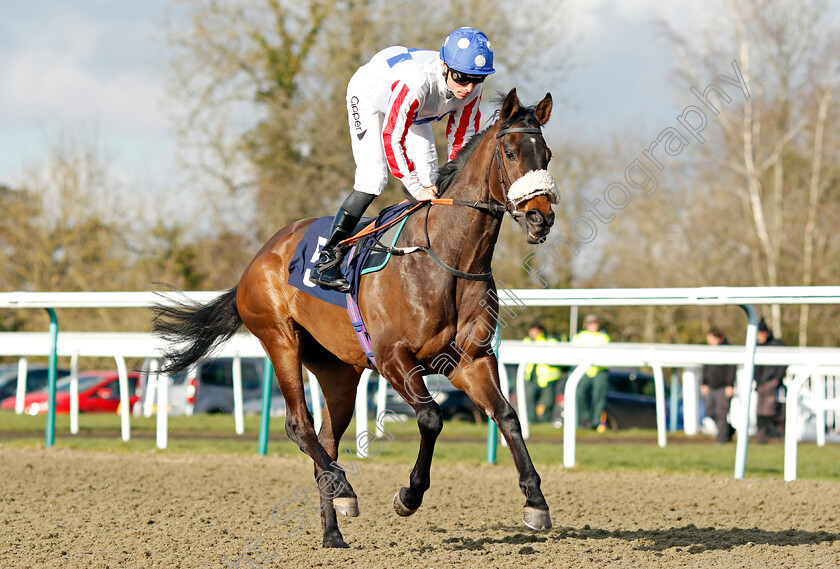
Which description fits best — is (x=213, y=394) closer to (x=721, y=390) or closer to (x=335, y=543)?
(x=721, y=390)

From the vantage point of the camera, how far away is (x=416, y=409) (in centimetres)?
434

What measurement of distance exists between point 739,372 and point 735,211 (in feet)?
35.4

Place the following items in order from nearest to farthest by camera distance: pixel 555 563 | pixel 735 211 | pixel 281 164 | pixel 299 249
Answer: pixel 555 563
pixel 299 249
pixel 735 211
pixel 281 164

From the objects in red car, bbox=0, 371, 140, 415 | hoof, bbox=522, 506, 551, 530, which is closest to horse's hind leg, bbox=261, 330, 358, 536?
hoof, bbox=522, 506, 551, 530

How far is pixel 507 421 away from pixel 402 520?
130 centimetres

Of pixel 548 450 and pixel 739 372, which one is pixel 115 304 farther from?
pixel 739 372

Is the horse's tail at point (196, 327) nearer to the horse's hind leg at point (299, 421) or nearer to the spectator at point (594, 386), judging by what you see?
the horse's hind leg at point (299, 421)

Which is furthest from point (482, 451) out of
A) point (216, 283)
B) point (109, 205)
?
point (109, 205)

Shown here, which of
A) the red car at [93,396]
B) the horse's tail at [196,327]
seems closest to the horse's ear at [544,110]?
the horse's tail at [196,327]

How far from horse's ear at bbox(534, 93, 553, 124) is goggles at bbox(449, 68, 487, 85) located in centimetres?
31

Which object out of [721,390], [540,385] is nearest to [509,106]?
[721,390]

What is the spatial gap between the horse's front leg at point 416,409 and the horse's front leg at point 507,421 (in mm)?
204

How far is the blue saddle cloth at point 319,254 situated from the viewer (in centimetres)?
467

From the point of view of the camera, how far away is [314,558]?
406cm
